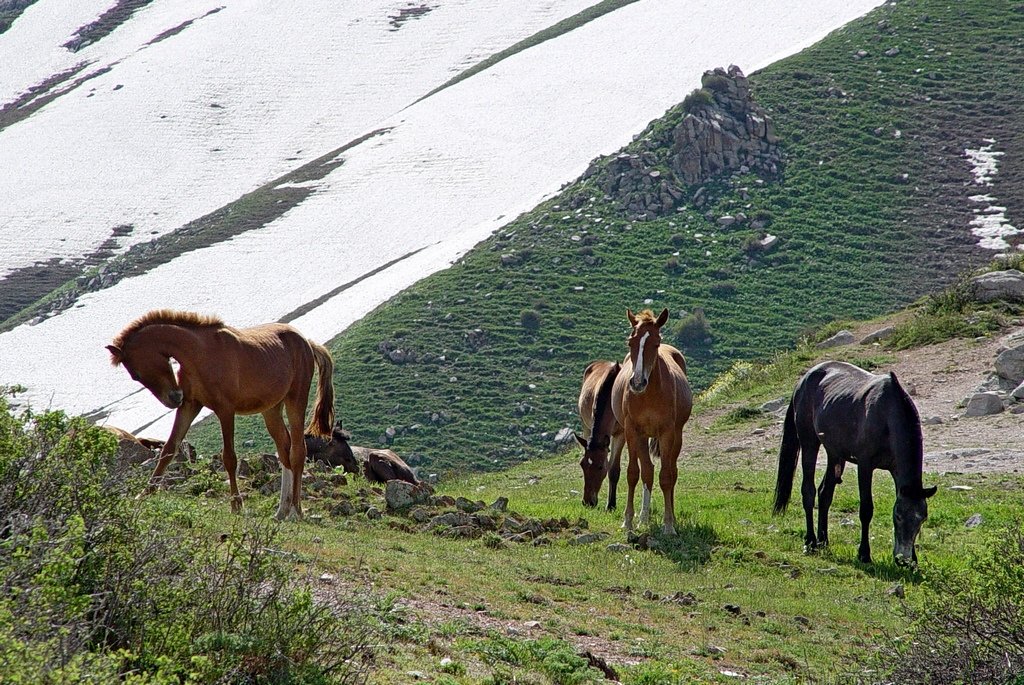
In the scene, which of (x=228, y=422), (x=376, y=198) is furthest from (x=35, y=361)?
(x=228, y=422)

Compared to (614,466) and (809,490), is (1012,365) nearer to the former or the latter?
(614,466)

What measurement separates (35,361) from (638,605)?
56288 mm

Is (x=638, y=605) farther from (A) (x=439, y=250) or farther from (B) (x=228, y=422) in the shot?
(A) (x=439, y=250)

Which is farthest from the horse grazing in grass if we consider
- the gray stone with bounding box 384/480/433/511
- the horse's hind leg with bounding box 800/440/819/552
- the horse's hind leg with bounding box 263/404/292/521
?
the horse's hind leg with bounding box 263/404/292/521

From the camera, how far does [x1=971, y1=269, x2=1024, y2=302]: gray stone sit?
92.6ft

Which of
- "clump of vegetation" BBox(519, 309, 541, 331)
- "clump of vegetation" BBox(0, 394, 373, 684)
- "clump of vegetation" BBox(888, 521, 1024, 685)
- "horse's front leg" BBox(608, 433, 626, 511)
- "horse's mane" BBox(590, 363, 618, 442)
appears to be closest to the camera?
"clump of vegetation" BBox(0, 394, 373, 684)

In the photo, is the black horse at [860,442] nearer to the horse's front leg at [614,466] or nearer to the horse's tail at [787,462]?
the horse's tail at [787,462]

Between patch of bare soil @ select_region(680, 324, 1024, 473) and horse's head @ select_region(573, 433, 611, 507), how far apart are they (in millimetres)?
4692

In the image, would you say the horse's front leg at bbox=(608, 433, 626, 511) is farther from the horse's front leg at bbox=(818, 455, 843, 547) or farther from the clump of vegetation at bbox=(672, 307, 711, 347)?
the clump of vegetation at bbox=(672, 307, 711, 347)

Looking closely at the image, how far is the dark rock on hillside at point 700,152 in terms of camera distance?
2261 inches

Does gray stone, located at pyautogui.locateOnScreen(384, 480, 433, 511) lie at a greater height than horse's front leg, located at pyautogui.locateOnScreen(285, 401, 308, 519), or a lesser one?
lesser

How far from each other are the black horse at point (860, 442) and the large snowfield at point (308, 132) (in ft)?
120

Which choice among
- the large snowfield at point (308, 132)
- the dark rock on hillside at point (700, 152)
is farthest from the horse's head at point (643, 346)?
the dark rock on hillside at point (700, 152)

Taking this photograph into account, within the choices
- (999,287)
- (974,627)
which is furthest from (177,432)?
(999,287)
